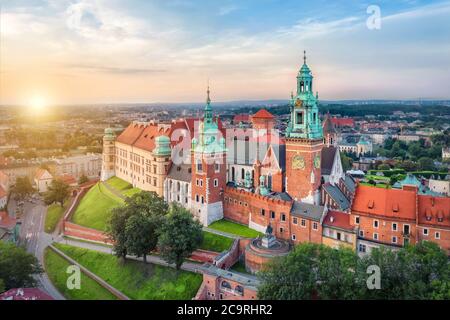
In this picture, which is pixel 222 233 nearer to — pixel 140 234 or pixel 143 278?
pixel 140 234

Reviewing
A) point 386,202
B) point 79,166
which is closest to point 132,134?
point 79,166

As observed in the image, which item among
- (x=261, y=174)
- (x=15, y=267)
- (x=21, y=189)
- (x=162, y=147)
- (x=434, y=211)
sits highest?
(x=162, y=147)

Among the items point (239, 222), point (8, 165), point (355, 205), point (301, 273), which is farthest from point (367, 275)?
point (8, 165)

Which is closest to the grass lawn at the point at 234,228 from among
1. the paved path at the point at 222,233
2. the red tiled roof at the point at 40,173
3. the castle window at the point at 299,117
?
the paved path at the point at 222,233

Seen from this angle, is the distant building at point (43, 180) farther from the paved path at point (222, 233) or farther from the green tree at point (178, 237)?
the green tree at point (178, 237)

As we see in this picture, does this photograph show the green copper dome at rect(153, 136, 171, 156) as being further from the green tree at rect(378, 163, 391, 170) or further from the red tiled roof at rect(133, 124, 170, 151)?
the green tree at rect(378, 163, 391, 170)
